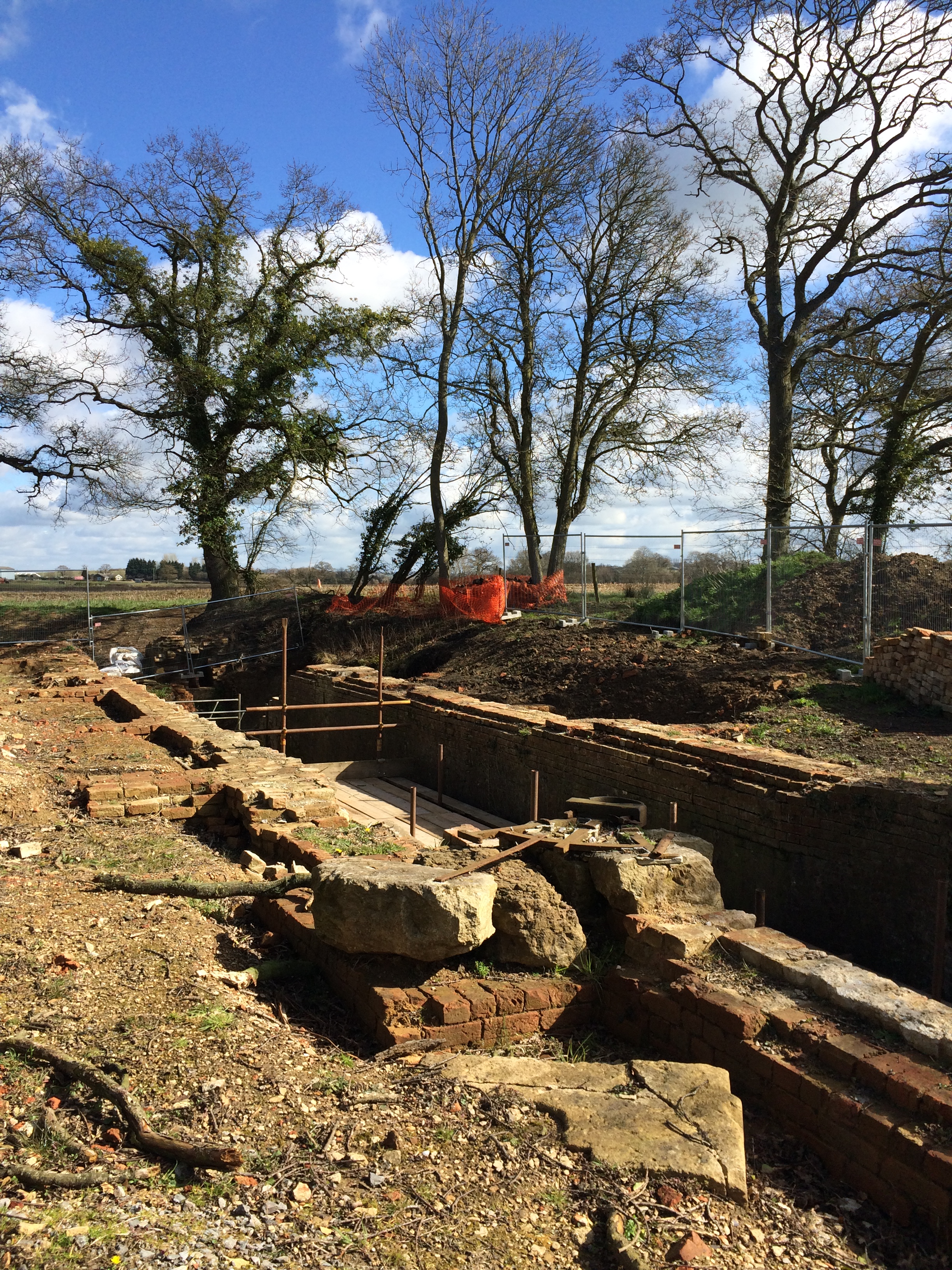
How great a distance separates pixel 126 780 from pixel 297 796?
1521 millimetres

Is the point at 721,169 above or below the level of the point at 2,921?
above

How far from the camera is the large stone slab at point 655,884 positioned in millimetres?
5109

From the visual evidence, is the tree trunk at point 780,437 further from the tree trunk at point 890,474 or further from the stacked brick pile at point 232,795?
the stacked brick pile at point 232,795

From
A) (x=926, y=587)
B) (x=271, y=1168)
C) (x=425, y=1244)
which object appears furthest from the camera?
(x=926, y=587)

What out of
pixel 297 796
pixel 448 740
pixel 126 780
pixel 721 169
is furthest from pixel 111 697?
pixel 721 169

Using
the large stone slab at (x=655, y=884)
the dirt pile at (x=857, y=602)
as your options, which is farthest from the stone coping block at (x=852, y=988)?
the dirt pile at (x=857, y=602)

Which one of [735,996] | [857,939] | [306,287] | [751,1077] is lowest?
[857,939]

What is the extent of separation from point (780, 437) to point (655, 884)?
591 inches

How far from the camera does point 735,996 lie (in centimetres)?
425

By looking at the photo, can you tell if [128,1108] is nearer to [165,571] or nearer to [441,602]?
[441,602]

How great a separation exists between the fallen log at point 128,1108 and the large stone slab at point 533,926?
2035 millimetres

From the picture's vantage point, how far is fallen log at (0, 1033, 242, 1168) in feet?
9.62

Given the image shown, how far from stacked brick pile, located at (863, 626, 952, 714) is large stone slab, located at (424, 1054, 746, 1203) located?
730 cm

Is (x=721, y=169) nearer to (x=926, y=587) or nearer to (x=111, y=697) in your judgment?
(x=926, y=587)
